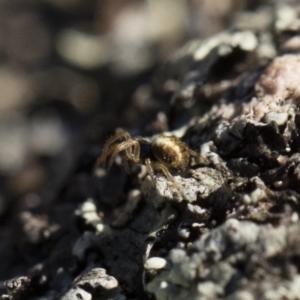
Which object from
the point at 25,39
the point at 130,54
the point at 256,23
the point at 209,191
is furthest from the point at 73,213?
the point at 25,39

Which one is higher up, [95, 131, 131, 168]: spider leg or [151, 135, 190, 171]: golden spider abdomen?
[151, 135, 190, 171]: golden spider abdomen

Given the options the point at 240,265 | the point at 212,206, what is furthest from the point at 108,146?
the point at 240,265

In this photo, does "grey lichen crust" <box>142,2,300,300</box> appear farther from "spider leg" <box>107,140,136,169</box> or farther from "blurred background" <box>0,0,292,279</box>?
"blurred background" <box>0,0,292,279</box>

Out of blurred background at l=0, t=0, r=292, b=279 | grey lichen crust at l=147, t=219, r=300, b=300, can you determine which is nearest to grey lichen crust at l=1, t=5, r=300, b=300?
grey lichen crust at l=147, t=219, r=300, b=300

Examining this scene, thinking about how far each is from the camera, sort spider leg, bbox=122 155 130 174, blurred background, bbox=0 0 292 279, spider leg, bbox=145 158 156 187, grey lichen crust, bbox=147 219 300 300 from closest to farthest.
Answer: grey lichen crust, bbox=147 219 300 300, spider leg, bbox=145 158 156 187, spider leg, bbox=122 155 130 174, blurred background, bbox=0 0 292 279

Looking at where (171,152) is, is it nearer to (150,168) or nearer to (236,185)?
(150,168)

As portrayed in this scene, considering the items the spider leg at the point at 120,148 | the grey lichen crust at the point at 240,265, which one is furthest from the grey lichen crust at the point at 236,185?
the spider leg at the point at 120,148
